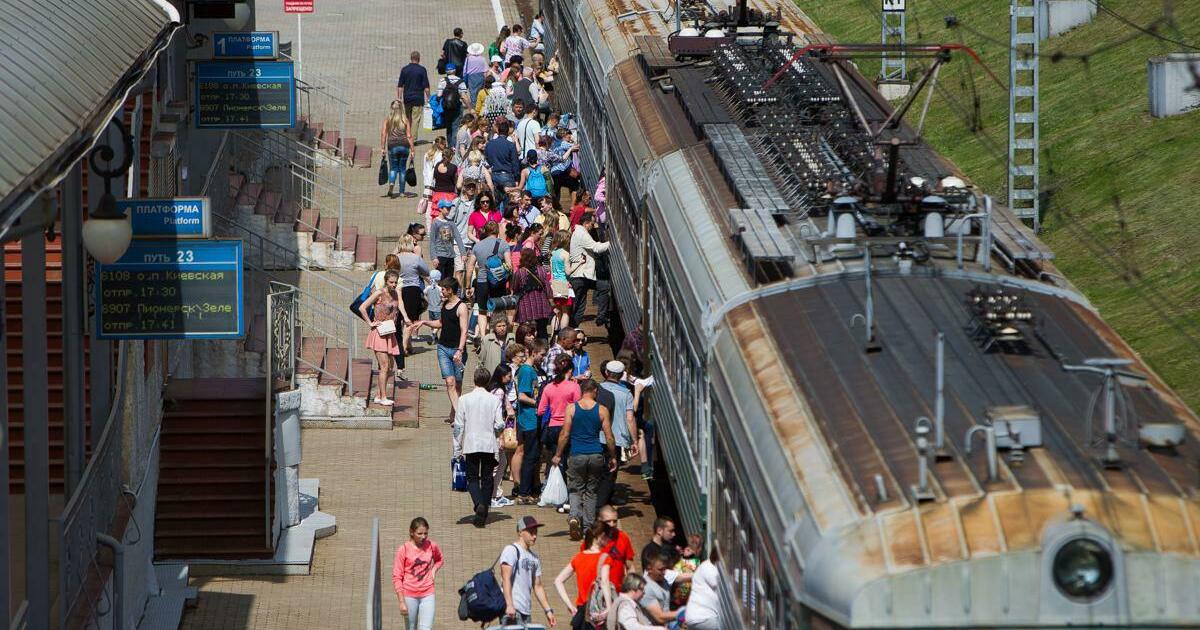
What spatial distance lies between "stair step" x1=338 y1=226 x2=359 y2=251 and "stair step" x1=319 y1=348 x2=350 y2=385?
4534mm

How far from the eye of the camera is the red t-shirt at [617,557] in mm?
14156

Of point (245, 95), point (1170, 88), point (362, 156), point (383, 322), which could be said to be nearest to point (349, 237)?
point (362, 156)

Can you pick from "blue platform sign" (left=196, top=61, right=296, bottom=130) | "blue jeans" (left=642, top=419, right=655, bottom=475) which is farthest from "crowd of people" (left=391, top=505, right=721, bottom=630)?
"blue platform sign" (left=196, top=61, right=296, bottom=130)

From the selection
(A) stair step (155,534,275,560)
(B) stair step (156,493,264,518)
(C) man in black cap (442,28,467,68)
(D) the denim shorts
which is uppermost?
(C) man in black cap (442,28,467,68)

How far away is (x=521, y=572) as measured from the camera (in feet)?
46.5

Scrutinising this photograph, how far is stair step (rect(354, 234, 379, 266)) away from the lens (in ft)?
87.0

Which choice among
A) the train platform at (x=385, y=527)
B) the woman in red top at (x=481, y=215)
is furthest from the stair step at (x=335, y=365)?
the woman in red top at (x=481, y=215)

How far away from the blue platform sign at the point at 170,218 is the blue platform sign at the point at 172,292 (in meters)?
0.08

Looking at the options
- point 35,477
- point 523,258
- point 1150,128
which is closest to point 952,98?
point 1150,128

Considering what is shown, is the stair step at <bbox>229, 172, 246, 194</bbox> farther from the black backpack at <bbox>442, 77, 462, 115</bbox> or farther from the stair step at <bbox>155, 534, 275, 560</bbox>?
the stair step at <bbox>155, 534, 275, 560</bbox>

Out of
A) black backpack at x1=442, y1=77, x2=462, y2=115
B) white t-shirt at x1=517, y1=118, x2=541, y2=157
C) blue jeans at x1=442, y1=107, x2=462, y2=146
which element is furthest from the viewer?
blue jeans at x1=442, y1=107, x2=462, y2=146

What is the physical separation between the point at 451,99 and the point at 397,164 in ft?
6.49

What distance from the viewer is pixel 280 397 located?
17.0 m

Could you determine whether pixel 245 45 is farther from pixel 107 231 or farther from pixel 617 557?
pixel 107 231
